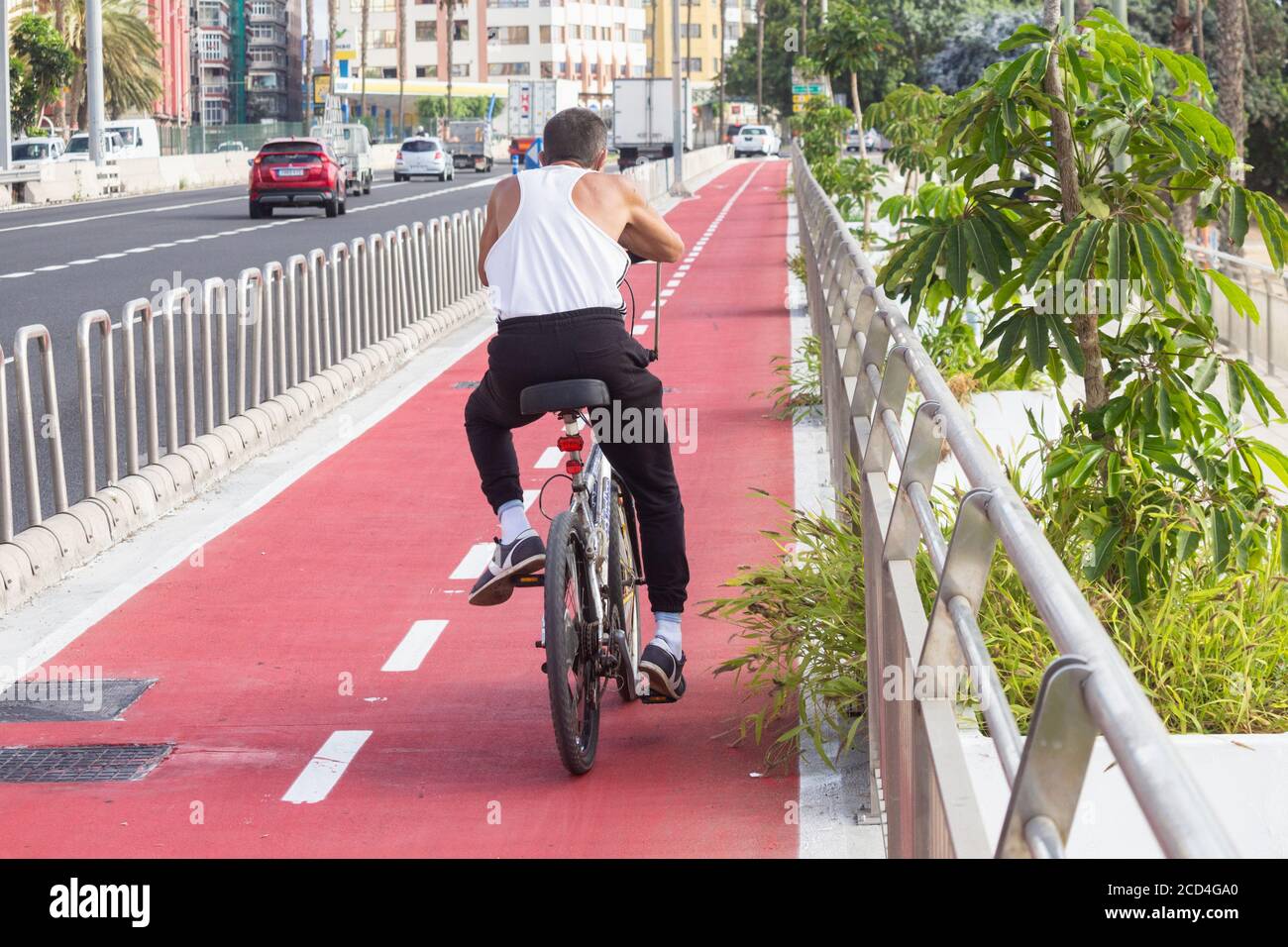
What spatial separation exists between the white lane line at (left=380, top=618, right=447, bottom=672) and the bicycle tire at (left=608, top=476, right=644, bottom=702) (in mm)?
936

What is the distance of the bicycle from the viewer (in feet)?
18.1

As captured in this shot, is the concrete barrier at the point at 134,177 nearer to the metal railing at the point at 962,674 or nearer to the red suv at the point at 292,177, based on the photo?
the red suv at the point at 292,177

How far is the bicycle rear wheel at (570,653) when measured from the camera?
5.47 metres

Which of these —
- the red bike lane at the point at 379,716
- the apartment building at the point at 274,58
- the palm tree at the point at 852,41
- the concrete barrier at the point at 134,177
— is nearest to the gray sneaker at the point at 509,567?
the red bike lane at the point at 379,716

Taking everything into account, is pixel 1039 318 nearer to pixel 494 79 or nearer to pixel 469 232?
pixel 469 232

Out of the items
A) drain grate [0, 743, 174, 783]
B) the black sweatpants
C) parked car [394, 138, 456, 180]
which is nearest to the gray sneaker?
the black sweatpants

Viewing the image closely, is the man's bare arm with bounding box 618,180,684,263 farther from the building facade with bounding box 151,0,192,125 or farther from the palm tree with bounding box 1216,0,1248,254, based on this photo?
the building facade with bounding box 151,0,192,125

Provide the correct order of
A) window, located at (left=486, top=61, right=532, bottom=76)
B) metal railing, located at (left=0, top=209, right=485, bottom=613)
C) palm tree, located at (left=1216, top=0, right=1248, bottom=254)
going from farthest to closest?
→ 1. window, located at (left=486, top=61, right=532, bottom=76)
2. palm tree, located at (left=1216, top=0, right=1248, bottom=254)
3. metal railing, located at (left=0, top=209, right=485, bottom=613)

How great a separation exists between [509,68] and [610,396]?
181 metres

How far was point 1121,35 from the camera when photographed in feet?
21.3

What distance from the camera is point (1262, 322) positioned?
1608cm

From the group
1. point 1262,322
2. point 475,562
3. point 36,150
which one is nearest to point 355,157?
point 36,150

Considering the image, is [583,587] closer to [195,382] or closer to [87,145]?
[195,382]
